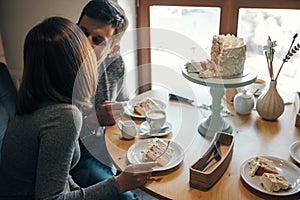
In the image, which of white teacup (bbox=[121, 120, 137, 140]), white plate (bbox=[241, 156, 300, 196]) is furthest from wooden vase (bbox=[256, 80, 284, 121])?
white teacup (bbox=[121, 120, 137, 140])

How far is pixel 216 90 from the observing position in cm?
135

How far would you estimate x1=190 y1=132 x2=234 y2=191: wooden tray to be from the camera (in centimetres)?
106

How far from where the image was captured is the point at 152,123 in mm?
1417

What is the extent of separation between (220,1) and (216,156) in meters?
1.15

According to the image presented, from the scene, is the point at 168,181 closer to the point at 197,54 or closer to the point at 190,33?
the point at 197,54

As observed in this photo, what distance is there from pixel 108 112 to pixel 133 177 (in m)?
0.51

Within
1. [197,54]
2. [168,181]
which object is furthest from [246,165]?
[197,54]

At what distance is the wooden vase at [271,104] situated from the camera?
57.7 inches

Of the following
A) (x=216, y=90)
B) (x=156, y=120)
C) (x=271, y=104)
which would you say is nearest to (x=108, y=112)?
(x=156, y=120)

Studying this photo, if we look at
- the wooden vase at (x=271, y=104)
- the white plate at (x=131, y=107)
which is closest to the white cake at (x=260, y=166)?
the wooden vase at (x=271, y=104)

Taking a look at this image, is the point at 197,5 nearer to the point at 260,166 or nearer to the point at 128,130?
the point at 128,130

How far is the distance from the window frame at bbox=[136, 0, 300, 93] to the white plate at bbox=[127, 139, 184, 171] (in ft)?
3.48

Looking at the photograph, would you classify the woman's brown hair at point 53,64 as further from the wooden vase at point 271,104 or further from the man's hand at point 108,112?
the wooden vase at point 271,104

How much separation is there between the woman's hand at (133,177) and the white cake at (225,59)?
48cm
